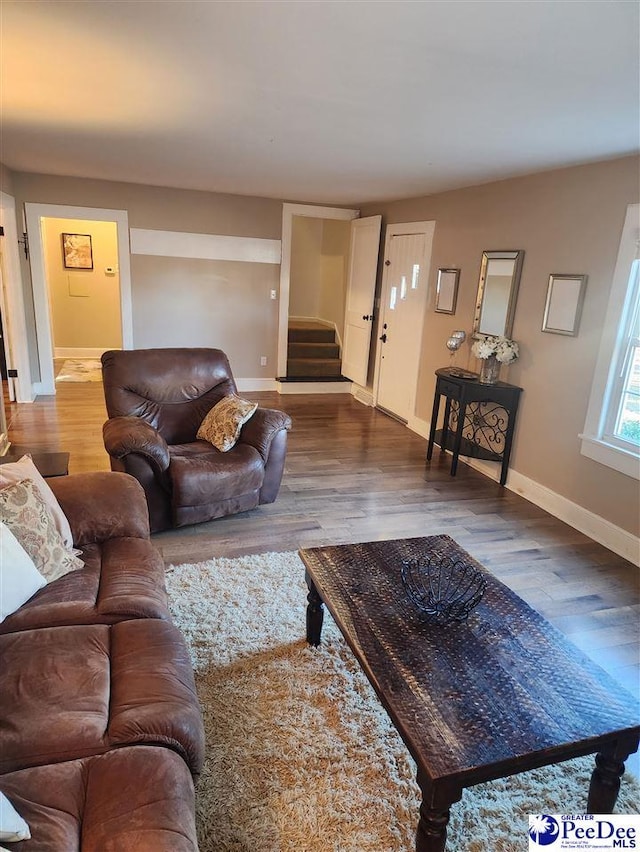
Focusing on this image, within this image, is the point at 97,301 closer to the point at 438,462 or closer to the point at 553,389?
the point at 438,462

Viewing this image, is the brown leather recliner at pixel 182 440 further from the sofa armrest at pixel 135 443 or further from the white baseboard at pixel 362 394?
the white baseboard at pixel 362 394

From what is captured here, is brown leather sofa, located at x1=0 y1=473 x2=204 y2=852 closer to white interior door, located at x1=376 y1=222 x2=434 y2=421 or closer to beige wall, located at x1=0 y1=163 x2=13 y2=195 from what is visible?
white interior door, located at x1=376 y1=222 x2=434 y2=421

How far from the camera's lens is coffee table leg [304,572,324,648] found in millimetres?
2234

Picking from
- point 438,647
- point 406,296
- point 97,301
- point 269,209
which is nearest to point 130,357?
point 438,647

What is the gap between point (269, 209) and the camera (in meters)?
6.54

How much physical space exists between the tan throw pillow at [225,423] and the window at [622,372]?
2.22m

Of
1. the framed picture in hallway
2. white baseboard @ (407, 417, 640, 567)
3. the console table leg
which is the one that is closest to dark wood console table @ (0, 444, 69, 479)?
the console table leg

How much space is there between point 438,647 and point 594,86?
2142 millimetres

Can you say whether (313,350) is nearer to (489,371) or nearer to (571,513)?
(489,371)

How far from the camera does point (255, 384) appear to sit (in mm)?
7043

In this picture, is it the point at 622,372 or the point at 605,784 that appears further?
the point at 622,372

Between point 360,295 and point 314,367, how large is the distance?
120 cm

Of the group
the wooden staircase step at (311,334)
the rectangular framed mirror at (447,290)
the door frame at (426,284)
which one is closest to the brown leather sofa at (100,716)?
the rectangular framed mirror at (447,290)

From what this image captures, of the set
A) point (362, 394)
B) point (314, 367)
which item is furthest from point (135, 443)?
point (314, 367)
